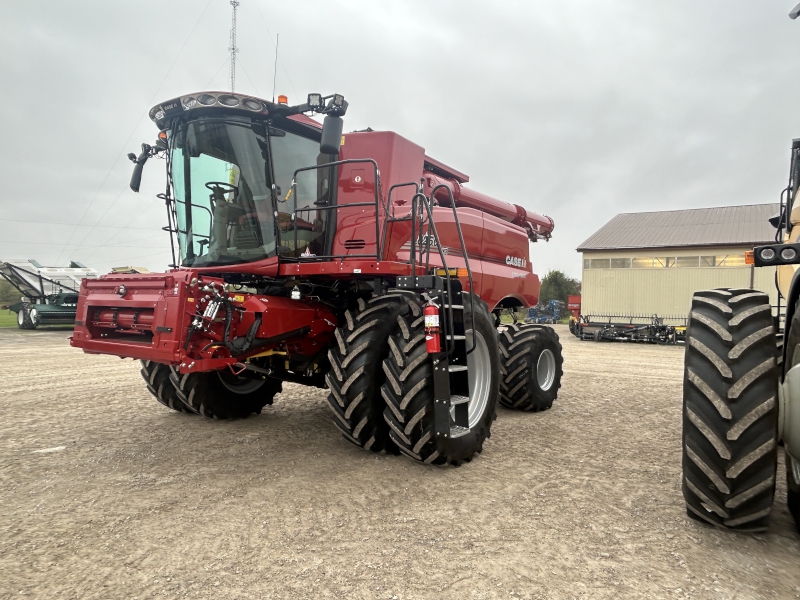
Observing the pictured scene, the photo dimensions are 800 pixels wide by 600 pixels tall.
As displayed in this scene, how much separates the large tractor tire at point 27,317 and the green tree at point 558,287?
3825 centimetres

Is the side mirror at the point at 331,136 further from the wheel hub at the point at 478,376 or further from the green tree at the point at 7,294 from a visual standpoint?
the green tree at the point at 7,294

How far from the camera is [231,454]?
454 centimetres

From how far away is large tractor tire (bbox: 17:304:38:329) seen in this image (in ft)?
68.7

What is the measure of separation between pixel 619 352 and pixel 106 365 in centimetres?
1324

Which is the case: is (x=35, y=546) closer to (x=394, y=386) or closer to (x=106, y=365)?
(x=394, y=386)

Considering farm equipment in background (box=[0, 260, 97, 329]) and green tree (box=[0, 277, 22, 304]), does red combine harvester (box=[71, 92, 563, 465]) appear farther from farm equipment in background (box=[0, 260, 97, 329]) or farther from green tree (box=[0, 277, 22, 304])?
green tree (box=[0, 277, 22, 304])

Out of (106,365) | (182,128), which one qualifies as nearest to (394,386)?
(182,128)

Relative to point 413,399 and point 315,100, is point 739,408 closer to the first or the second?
point 413,399

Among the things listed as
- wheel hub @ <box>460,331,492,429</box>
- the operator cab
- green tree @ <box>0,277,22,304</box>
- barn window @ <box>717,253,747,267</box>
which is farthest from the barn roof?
green tree @ <box>0,277,22,304</box>

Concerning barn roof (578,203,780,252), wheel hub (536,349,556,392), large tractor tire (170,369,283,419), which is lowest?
large tractor tire (170,369,283,419)

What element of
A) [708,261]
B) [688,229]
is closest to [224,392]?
[708,261]

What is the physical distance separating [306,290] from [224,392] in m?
1.57

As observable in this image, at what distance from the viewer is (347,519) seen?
10.5ft

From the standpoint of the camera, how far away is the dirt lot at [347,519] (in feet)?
8.20
